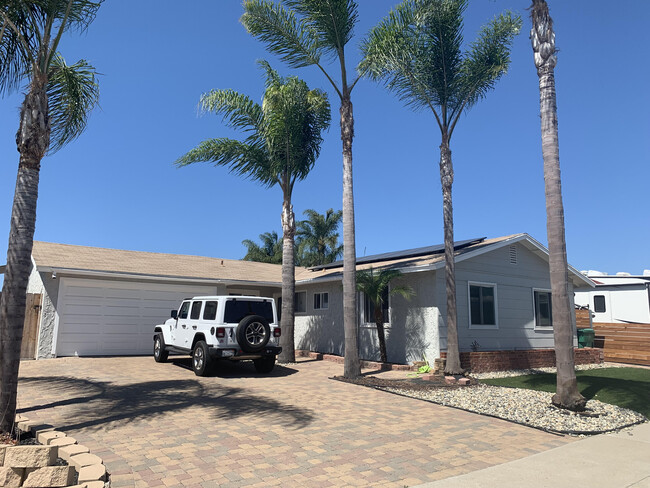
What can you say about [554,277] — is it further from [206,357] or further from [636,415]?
[206,357]

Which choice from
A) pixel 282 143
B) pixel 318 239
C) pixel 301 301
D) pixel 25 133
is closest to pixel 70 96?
pixel 25 133

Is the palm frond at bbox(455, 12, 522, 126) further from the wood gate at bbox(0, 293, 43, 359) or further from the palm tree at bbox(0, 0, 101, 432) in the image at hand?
the wood gate at bbox(0, 293, 43, 359)

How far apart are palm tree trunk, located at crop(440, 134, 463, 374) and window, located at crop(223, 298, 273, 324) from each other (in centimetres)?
477

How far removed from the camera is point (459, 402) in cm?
962

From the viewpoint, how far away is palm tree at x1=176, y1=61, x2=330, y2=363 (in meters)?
15.2

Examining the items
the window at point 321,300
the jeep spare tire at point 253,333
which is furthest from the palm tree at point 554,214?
the window at point 321,300

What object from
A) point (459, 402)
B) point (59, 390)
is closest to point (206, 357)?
point (59, 390)

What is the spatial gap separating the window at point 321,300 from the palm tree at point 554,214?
9.79 m

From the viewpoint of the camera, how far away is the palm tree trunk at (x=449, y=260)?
1245 centimetres

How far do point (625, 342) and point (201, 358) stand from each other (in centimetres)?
1595

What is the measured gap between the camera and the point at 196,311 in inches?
512

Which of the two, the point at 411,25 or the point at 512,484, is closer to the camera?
the point at 512,484

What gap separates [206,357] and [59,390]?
320 centimetres

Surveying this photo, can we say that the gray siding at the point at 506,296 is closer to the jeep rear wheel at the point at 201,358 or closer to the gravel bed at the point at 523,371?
the gravel bed at the point at 523,371
